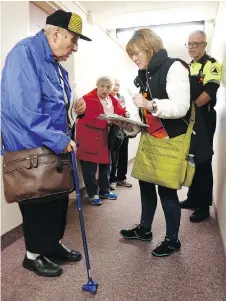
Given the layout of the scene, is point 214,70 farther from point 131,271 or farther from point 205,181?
point 131,271

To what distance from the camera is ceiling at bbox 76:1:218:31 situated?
301 cm

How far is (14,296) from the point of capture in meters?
1.35

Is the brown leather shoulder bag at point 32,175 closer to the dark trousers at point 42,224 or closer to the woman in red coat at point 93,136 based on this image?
the dark trousers at point 42,224

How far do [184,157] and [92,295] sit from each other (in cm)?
85

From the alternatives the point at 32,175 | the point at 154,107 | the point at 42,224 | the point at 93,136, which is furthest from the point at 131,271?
the point at 93,136

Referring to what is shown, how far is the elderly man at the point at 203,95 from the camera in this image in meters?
2.07

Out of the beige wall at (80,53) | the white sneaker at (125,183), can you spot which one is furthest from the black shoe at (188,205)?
the beige wall at (80,53)

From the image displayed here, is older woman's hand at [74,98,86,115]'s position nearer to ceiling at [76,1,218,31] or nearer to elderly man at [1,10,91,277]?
elderly man at [1,10,91,277]

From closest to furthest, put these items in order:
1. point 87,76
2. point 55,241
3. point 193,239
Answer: point 55,241
point 193,239
point 87,76

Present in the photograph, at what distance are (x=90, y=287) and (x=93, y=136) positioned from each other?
1.61 meters

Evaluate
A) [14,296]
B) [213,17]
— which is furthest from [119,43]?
[14,296]

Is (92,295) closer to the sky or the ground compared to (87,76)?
closer to the ground

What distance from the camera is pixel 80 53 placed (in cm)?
303

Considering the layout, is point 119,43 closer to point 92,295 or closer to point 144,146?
point 144,146
